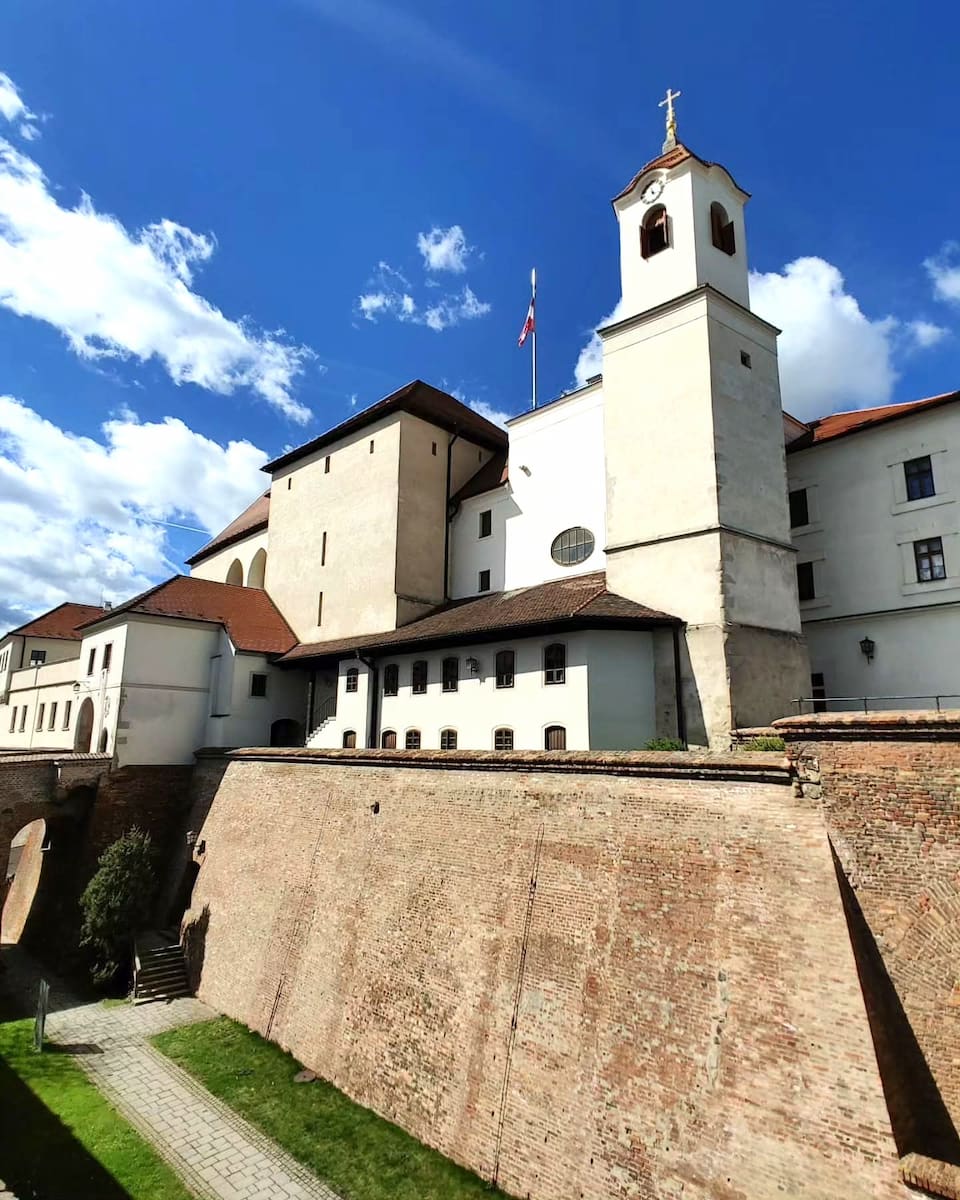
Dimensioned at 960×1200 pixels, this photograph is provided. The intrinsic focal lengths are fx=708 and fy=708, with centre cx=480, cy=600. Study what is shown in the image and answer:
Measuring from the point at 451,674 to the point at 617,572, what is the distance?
5.92m

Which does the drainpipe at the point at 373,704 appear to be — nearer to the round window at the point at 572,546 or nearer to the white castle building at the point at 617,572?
the white castle building at the point at 617,572

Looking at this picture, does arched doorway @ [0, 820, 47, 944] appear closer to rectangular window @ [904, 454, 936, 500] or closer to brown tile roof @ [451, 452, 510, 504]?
brown tile roof @ [451, 452, 510, 504]

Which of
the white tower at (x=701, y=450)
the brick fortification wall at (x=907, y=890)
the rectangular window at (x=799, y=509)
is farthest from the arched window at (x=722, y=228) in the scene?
the brick fortification wall at (x=907, y=890)

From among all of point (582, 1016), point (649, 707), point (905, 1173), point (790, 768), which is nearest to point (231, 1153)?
point (582, 1016)

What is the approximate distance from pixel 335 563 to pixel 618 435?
13508 millimetres

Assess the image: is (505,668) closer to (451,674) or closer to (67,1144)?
(451,674)

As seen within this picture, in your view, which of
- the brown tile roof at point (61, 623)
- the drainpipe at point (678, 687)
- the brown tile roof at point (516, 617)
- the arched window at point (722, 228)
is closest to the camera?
the drainpipe at point (678, 687)

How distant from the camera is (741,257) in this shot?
22.0 metres

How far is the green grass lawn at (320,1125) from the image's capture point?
427 inches

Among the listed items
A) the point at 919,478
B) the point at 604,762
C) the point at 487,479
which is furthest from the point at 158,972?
the point at 919,478

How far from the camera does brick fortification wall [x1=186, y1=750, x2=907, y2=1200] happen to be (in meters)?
8.64

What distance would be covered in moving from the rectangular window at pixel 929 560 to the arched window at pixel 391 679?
A: 16049 millimetres

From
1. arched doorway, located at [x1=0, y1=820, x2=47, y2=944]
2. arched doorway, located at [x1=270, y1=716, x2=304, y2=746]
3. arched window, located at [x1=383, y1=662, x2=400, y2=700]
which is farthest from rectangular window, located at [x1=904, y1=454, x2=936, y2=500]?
arched doorway, located at [x1=0, y1=820, x2=47, y2=944]

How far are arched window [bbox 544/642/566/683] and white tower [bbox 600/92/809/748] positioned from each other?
275 centimetres
